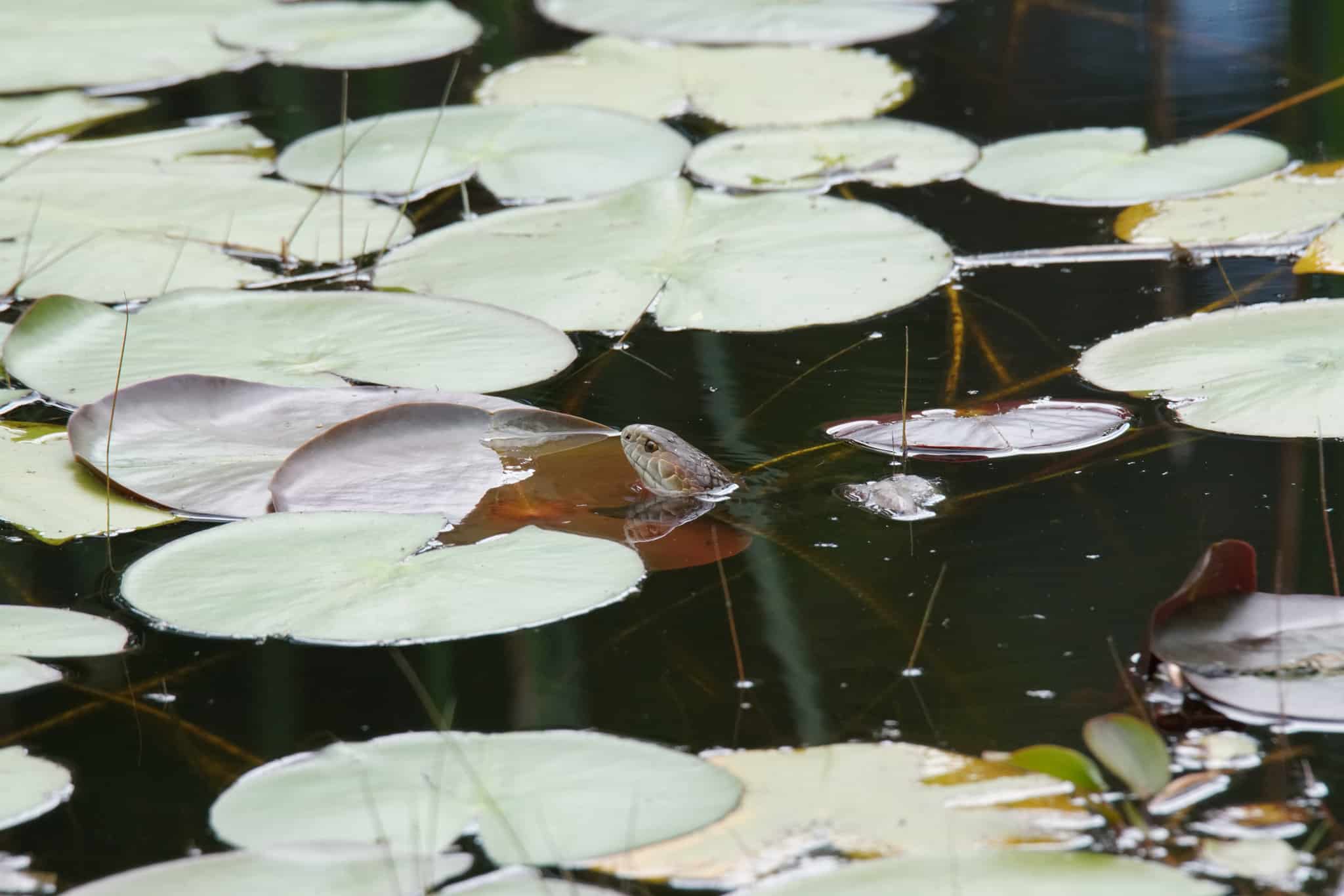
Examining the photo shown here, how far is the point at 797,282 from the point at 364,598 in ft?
4.10

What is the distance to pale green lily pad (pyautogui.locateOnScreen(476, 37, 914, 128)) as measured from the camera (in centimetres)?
388

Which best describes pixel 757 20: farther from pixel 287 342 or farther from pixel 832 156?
pixel 287 342

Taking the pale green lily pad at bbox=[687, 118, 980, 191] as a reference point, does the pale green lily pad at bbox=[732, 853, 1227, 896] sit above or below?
below

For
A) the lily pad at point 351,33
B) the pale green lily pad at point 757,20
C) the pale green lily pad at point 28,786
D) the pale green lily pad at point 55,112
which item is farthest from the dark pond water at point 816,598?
the lily pad at point 351,33

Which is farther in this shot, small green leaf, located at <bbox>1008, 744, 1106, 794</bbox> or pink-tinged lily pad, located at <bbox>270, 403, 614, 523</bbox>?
pink-tinged lily pad, located at <bbox>270, 403, 614, 523</bbox>

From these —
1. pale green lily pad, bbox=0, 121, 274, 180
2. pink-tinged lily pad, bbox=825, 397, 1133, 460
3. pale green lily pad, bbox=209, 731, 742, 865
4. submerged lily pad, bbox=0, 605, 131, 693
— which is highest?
pale green lily pad, bbox=0, 121, 274, 180

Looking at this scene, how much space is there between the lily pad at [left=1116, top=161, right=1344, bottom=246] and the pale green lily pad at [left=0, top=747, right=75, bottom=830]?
2250 mm

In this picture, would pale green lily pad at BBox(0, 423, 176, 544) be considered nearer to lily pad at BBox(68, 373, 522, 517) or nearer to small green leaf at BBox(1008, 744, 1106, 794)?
lily pad at BBox(68, 373, 522, 517)

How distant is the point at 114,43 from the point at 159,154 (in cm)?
126

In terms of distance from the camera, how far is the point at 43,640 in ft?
5.74

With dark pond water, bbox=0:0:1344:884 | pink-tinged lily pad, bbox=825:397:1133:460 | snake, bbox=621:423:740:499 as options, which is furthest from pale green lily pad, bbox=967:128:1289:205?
snake, bbox=621:423:740:499

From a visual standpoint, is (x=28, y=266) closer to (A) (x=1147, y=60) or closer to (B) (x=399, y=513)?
(B) (x=399, y=513)

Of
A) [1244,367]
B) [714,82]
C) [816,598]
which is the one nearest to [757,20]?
[714,82]

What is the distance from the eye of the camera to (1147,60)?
4.23 meters
